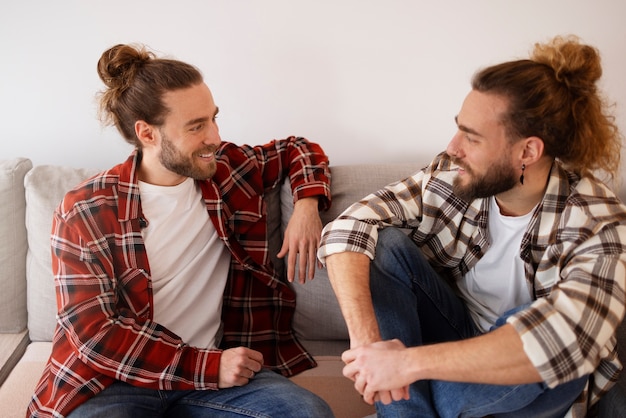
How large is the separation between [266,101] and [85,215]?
74 cm

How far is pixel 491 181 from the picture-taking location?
4.86 feet

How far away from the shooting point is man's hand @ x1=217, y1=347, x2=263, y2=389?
1.52 metres

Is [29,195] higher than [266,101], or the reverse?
[266,101]

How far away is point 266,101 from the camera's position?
204cm

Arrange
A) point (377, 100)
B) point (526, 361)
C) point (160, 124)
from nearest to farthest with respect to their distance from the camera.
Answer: point (526, 361) → point (160, 124) → point (377, 100)

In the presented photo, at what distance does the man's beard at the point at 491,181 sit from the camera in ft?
Result: 4.84

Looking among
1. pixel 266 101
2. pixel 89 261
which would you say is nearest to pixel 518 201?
pixel 266 101

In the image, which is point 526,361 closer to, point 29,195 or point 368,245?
point 368,245

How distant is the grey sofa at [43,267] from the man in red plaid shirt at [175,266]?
6 centimetres

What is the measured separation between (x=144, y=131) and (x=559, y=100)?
1052 mm

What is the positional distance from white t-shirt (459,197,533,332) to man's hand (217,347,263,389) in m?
0.61

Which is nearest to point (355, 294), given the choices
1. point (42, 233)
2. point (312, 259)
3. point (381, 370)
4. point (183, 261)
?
point (381, 370)

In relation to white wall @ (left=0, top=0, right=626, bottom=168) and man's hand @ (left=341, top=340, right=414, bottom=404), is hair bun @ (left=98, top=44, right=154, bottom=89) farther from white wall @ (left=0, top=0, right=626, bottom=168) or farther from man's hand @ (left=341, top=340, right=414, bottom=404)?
man's hand @ (left=341, top=340, right=414, bottom=404)

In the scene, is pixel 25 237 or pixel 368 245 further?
pixel 25 237
